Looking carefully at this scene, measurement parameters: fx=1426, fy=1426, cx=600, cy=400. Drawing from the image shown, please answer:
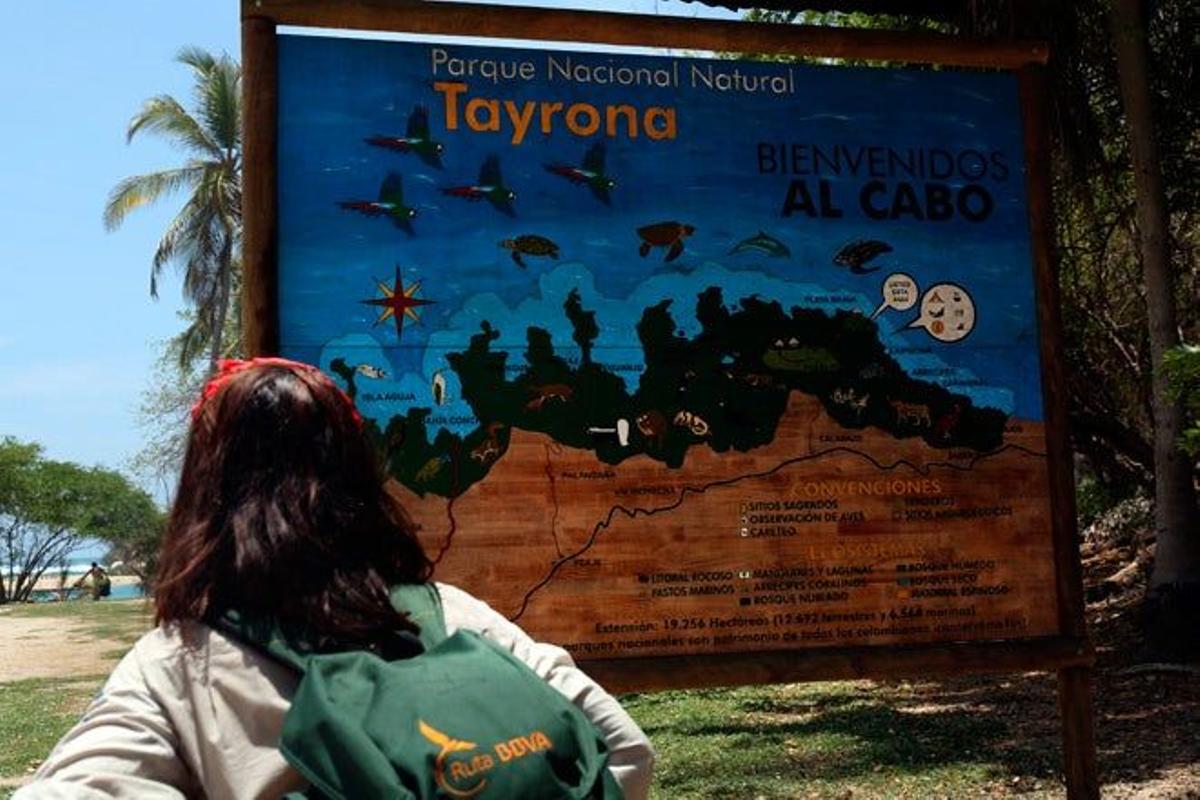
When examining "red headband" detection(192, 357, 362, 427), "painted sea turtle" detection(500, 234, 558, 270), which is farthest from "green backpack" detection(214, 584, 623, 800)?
"painted sea turtle" detection(500, 234, 558, 270)

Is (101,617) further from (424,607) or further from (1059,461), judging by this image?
(424,607)

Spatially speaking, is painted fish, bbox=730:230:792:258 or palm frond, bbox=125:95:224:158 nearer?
painted fish, bbox=730:230:792:258

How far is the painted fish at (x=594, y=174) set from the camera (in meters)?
5.12

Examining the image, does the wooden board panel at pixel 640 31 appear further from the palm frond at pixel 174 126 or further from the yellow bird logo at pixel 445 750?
the palm frond at pixel 174 126

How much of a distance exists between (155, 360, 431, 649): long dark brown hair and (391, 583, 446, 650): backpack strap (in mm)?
21

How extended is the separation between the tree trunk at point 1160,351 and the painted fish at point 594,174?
5645mm

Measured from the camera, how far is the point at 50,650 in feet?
82.2

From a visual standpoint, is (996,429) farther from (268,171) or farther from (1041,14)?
(1041,14)

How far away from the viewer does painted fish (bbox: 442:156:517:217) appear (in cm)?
502

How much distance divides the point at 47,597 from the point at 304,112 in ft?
200

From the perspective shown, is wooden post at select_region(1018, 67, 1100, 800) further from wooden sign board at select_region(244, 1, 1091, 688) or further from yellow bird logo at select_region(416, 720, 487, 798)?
yellow bird logo at select_region(416, 720, 487, 798)

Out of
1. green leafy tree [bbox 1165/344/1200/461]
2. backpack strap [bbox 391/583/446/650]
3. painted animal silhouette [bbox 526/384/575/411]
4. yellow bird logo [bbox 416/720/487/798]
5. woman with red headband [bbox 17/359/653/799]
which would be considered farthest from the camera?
painted animal silhouette [bbox 526/384/575/411]

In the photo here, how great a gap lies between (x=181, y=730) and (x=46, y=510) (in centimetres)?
5603

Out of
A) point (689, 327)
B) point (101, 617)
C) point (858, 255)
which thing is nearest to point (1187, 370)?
point (858, 255)
